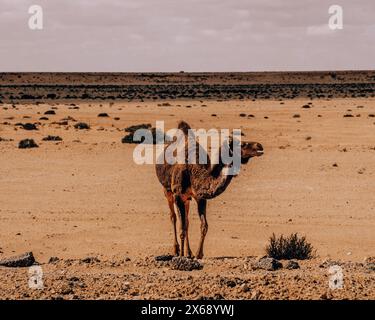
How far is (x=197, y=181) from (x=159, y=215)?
643 cm

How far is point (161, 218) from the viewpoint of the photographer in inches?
669

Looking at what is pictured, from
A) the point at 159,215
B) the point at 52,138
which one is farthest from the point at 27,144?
the point at 159,215

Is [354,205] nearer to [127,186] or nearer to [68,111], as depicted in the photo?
[127,186]

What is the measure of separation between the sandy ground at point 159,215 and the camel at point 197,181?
882mm

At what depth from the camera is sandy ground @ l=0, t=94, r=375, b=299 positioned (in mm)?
9078

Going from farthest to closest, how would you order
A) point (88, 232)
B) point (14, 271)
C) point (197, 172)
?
1. point (88, 232)
2. point (197, 172)
3. point (14, 271)

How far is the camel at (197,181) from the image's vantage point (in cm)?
1068

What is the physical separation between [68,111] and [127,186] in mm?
33718

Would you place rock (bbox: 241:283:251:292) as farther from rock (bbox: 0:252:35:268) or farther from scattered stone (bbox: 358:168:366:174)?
scattered stone (bbox: 358:168:366:174)

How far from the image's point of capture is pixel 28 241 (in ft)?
47.5

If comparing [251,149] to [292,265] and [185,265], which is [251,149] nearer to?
[292,265]

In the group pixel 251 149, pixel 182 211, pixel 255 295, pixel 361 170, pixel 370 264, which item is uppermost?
pixel 251 149
